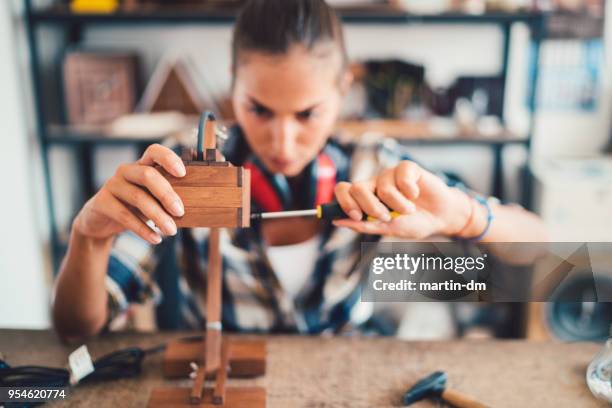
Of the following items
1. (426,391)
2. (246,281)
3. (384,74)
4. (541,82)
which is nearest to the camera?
(426,391)

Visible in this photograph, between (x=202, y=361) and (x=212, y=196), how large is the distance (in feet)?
0.83

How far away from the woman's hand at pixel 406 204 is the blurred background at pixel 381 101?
0.81 meters

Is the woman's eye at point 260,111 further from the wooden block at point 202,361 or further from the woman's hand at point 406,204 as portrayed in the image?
the wooden block at point 202,361

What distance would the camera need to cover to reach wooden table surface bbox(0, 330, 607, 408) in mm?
650

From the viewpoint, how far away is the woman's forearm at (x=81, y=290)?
75 cm

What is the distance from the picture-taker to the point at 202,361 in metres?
0.69

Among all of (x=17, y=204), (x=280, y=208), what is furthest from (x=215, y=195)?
(x=17, y=204)

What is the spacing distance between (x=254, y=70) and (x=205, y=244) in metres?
0.36

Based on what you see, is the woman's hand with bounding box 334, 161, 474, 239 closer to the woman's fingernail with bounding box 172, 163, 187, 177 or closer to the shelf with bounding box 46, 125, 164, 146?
the woman's fingernail with bounding box 172, 163, 187, 177

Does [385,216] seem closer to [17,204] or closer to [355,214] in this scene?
[355,214]

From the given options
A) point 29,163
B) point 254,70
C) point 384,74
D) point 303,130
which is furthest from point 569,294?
point 29,163

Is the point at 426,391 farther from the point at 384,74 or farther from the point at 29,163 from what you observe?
the point at 29,163

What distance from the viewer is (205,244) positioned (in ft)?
3.34

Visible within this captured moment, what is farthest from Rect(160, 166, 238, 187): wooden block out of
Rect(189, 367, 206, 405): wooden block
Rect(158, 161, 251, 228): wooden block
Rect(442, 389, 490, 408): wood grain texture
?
Rect(442, 389, 490, 408): wood grain texture
